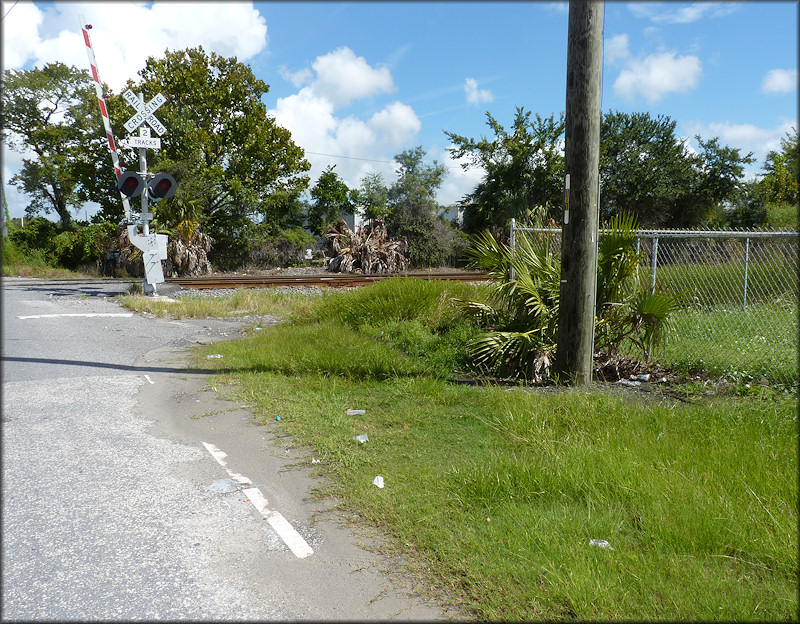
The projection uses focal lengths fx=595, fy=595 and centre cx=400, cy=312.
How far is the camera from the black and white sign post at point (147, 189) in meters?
14.3

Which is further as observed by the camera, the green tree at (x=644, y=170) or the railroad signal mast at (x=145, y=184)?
the green tree at (x=644, y=170)

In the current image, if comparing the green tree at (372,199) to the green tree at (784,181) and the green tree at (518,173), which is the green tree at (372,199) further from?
the green tree at (784,181)

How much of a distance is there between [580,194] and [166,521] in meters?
5.02

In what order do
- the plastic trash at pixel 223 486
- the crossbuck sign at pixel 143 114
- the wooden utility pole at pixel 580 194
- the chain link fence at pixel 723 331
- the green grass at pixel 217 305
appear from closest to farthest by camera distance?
the plastic trash at pixel 223 486, the wooden utility pole at pixel 580 194, the chain link fence at pixel 723 331, the green grass at pixel 217 305, the crossbuck sign at pixel 143 114

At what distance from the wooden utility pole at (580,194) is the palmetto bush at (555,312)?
640mm

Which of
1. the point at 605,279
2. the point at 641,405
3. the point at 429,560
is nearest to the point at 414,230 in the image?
the point at 605,279

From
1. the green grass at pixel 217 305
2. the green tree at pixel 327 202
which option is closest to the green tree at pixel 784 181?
the green tree at pixel 327 202

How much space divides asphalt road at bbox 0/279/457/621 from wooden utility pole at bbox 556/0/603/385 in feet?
10.7

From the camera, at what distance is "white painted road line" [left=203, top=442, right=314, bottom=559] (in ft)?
11.4

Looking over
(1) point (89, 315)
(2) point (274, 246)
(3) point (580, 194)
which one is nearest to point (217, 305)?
(1) point (89, 315)

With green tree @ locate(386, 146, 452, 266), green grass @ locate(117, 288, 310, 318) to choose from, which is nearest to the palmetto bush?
green grass @ locate(117, 288, 310, 318)

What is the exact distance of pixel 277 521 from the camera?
12.5 ft

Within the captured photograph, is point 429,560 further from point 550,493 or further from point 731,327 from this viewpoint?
point 731,327

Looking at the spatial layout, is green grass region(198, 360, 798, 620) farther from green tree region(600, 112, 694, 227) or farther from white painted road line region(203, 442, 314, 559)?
green tree region(600, 112, 694, 227)
